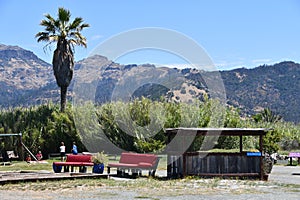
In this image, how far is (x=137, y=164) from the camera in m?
20.2

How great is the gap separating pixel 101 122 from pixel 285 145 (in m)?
23.4

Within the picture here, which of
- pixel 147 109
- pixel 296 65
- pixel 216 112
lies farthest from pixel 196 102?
pixel 296 65

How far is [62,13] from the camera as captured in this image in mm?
38375

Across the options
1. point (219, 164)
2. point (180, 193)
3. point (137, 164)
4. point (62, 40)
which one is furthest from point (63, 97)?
point (180, 193)

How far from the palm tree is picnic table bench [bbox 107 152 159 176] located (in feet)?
62.2

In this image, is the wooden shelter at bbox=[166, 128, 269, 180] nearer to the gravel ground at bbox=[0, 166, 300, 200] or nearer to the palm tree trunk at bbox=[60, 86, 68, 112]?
the gravel ground at bbox=[0, 166, 300, 200]

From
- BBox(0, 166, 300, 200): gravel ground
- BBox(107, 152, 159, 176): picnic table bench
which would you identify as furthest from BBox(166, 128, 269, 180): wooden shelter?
BBox(0, 166, 300, 200): gravel ground

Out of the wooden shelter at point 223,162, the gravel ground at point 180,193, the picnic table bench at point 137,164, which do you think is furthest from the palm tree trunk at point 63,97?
the gravel ground at point 180,193

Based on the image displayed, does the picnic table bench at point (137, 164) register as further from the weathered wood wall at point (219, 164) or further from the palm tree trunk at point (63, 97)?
the palm tree trunk at point (63, 97)

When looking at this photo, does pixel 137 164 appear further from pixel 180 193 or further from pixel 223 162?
pixel 180 193

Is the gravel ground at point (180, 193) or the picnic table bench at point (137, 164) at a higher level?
the picnic table bench at point (137, 164)

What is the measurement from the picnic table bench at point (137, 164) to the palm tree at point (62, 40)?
62.2 feet

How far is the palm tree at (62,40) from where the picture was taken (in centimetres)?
3838

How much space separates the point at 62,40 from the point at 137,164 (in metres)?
20.6
